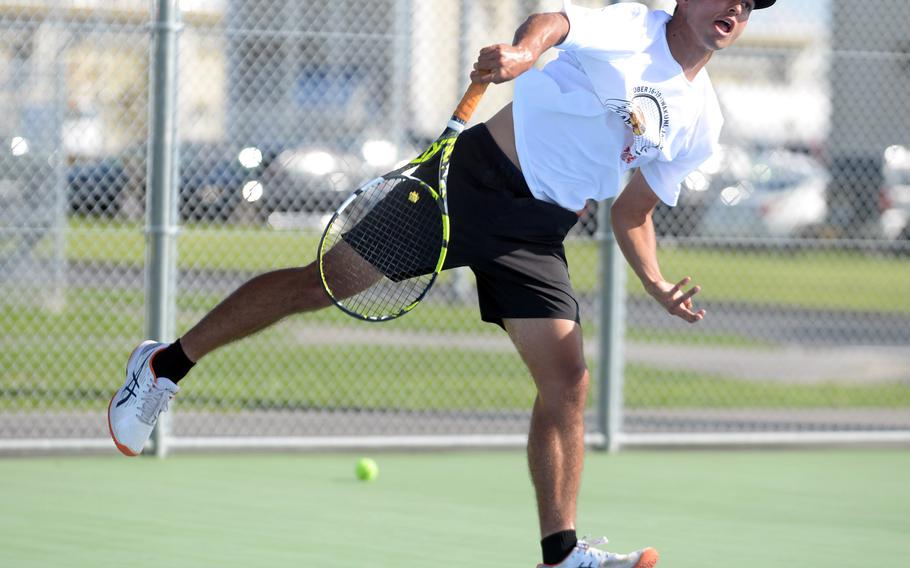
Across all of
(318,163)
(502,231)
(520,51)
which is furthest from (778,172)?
(520,51)

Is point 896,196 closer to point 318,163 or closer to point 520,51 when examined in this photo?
point 318,163

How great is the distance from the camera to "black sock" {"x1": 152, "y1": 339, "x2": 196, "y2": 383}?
15.9 ft

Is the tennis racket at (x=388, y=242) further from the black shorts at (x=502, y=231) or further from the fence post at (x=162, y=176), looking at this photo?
the fence post at (x=162, y=176)

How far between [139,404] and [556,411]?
1324 mm

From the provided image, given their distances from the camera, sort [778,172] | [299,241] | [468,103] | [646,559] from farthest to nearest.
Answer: [778,172], [299,241], [646,559], [468,103]

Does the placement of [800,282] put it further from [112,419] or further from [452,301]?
[112,419]

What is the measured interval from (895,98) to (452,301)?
3510mm

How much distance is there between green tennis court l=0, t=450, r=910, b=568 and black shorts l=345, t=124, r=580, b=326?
1061mm

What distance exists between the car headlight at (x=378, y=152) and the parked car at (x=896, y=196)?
3.33 meters

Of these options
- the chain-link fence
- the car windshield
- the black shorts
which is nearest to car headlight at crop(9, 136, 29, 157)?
the chain-link fence

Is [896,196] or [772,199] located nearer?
[896,196]

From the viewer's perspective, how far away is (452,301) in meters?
10.7

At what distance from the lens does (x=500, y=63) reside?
407cm

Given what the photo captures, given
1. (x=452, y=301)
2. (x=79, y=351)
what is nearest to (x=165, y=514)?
(x=79, y=351)
